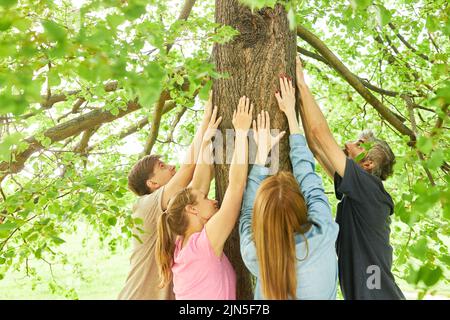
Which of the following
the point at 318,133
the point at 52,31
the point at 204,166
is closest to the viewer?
the point at 52,31

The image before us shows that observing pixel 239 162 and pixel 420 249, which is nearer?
pixel 420 249

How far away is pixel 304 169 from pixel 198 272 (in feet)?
2.61

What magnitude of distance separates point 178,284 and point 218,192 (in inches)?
25.7

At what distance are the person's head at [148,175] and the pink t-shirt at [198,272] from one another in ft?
2.66

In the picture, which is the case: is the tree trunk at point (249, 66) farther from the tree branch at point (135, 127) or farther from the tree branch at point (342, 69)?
the tree branch at point (135, 127)

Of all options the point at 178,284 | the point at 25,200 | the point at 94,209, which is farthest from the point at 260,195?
the point at 25,200

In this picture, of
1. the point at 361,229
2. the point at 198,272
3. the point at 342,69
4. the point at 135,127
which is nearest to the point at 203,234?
the point at 198,272

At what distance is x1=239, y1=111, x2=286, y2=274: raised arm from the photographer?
2654 millimetres

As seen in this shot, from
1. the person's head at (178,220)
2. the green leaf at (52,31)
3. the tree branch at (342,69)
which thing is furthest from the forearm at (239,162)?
the tree branch at (342,69)

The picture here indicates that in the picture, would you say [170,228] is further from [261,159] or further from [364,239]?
[364,239]

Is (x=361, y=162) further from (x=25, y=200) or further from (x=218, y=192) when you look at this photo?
(x=25, y=200)

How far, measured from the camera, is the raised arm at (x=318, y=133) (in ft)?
9.75

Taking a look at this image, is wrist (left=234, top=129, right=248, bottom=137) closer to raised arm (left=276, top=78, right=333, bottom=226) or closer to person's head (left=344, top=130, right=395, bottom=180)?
raised arm (left=276, top=78, right=333, bottom=226)

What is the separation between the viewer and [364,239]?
2893 mm
